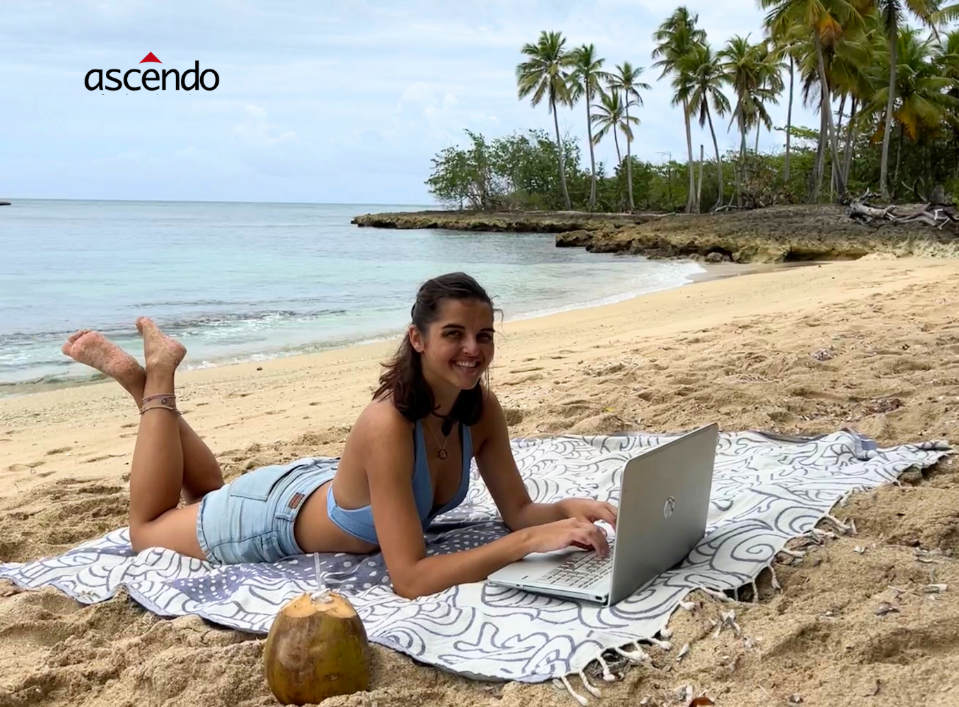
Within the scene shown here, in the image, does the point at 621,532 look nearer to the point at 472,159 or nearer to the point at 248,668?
the point at 248,668

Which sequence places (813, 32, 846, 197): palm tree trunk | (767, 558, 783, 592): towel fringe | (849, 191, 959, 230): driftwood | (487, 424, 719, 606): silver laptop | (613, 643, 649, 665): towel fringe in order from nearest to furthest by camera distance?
(613, 643, 649, 665): towel fringe < (487, 424, 719, 606): silver laptop < (767, 558, 783, 592): towel fringe < (849, 191, 959, 230): driftwood < (813, 32, 846, 197): palm tree trunk

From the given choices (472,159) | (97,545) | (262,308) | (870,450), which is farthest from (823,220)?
(472,159)

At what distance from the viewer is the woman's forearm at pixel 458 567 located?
229 centimetres

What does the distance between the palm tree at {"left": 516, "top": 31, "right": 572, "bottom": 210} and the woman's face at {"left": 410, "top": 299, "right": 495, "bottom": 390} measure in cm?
3988

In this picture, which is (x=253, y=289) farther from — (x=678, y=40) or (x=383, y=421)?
(x=678, y=40)

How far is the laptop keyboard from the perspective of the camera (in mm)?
2178

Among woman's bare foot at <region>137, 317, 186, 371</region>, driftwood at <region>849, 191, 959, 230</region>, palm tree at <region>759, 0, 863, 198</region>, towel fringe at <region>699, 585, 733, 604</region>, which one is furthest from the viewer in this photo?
palm tree at <region>759, 0, 863, 198</region>

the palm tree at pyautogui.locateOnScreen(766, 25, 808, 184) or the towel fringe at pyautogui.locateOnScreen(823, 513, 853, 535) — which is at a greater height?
the palm tree at pyautogui.locateOnScreen(766, 25, 808, 184)

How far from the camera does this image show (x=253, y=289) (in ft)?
50.7

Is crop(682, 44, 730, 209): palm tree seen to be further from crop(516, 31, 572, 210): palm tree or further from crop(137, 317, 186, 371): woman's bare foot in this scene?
crop(137, 317, 186, 371): woman's bare foot

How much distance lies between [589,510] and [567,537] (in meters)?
0.35

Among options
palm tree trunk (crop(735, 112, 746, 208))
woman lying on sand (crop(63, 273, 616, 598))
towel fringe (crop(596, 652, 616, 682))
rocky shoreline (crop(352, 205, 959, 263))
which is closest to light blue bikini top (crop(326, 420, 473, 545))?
woman lying on sand (crop(63, 273, 616, 598))

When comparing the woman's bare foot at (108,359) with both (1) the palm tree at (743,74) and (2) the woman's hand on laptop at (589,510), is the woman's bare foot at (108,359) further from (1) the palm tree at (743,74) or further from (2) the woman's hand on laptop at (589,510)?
(1) the palm tree at (743,74)

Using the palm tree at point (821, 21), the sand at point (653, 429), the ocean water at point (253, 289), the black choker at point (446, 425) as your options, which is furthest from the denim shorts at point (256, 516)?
the palm tree at point (821, 21)
